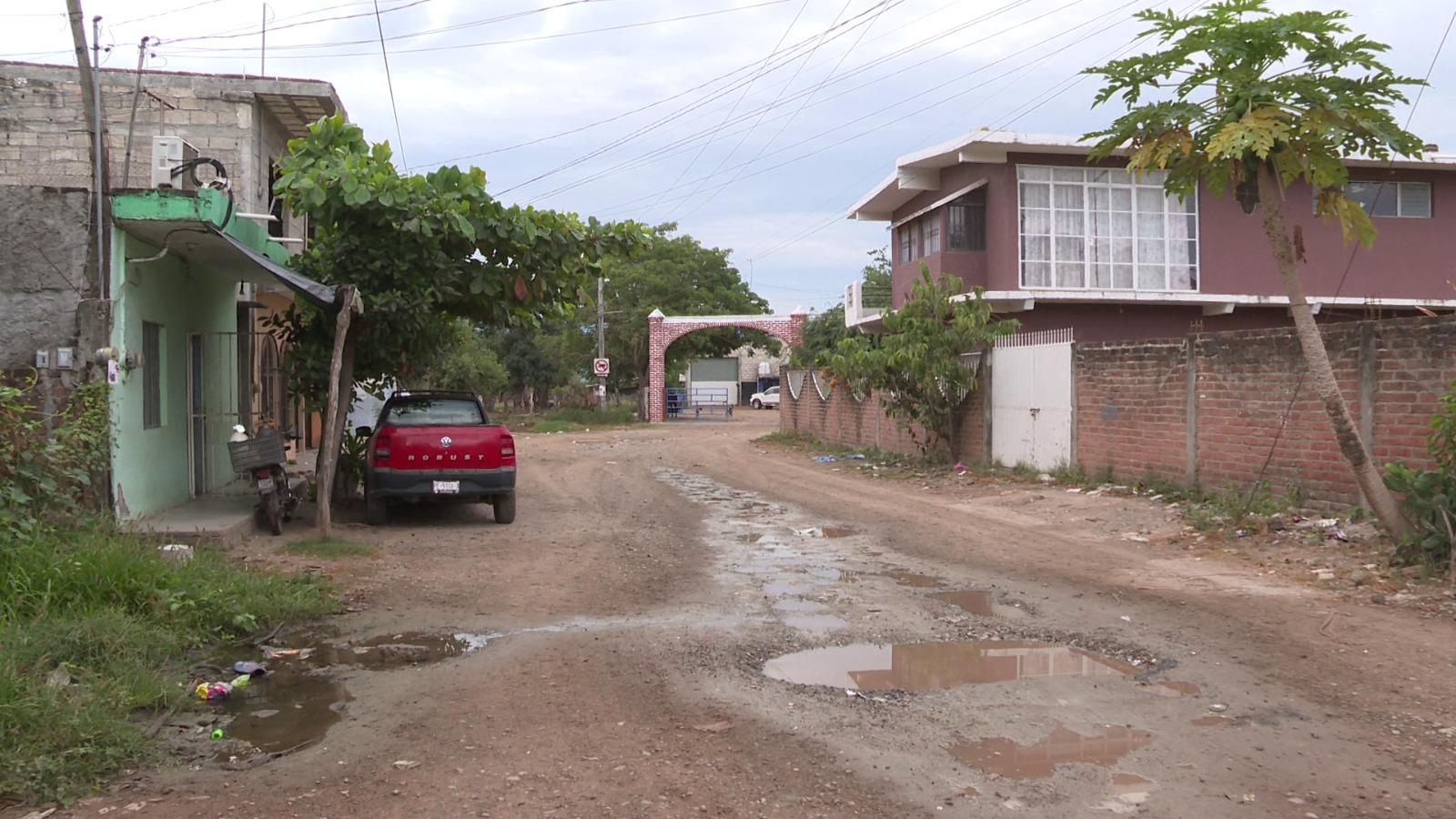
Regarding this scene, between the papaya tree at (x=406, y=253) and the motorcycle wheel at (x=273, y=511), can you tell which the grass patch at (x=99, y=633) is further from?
the papaya tree at (x=406, y=253)

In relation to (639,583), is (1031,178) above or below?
above

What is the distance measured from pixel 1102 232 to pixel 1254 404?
1274 cm

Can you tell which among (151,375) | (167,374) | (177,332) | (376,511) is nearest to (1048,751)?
(376,511)

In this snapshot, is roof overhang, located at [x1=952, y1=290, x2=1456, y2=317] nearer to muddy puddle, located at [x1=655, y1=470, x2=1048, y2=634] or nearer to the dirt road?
muddy puddle, located at [x1=655, y1=470, x2=1048, y2=634]

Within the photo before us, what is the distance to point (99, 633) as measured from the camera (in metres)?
6.39

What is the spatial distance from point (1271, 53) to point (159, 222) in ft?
32.4

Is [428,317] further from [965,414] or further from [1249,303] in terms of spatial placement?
[1249,303]

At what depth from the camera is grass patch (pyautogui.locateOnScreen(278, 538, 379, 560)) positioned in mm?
10602

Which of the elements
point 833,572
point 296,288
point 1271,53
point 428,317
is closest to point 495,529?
point 428,317

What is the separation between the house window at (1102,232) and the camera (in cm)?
2403

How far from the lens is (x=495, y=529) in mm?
12789

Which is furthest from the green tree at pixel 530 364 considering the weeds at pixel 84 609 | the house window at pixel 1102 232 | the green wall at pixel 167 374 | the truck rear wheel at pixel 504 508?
the weeds at pixel 84 609

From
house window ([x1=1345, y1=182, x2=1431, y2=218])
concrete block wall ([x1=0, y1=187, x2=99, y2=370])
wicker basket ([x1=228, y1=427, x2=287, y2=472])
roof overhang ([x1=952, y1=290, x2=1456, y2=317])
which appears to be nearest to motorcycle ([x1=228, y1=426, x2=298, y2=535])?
wicker basket ([x1=228, y1=427, x2=287, y2=472])

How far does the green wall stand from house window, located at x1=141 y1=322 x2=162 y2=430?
0.06 m
